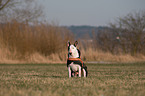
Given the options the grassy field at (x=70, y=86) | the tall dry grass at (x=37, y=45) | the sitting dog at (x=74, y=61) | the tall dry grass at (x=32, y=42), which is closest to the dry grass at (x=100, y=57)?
the tall dry grass at (x=37, y=45)

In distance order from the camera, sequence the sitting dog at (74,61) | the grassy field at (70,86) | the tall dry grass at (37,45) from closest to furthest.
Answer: the grassy field at (70,86)
the sitting dog at (74,61)
the tall dry grass at (37,45)

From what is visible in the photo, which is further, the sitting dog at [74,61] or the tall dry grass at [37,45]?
the tall dry grass at [37,45]

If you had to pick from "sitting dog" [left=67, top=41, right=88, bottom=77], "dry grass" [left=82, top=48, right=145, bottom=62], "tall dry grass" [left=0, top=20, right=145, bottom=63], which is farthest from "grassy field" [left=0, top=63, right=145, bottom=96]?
"dry grass" [left=82, top=48, right=145, bottom=62]

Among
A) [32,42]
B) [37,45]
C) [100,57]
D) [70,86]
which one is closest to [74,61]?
[70,86]

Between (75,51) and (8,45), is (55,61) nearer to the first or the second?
(8,45)

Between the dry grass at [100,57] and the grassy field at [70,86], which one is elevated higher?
the dry grass at [100,57]

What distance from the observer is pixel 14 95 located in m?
5.02

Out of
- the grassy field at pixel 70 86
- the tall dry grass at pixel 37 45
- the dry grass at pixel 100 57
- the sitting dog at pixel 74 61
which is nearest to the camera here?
the grassy field at pixel 70 86

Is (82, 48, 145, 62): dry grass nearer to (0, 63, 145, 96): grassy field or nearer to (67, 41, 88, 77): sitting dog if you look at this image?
(0, 63, 145, 96): grassy field

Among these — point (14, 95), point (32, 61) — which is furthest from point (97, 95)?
point (32, 61)

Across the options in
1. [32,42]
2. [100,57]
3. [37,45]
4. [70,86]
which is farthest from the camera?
[100,57]

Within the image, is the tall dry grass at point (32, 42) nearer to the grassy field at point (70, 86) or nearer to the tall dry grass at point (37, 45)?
the tall dry grass at point (37, 45)

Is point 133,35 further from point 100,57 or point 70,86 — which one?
point 70,86

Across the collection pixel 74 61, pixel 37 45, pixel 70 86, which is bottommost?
pixel 70 86
